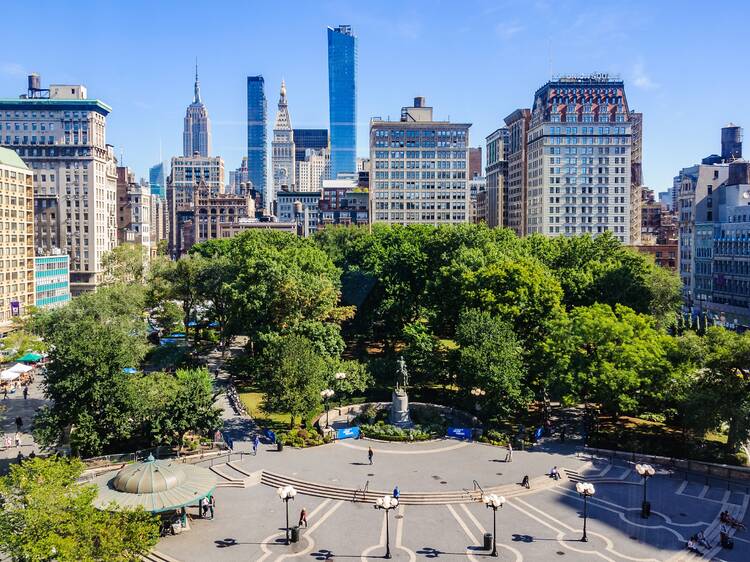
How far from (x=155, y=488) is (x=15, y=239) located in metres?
72.3

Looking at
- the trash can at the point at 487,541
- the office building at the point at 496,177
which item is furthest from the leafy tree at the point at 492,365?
the office building at the point at 496,177

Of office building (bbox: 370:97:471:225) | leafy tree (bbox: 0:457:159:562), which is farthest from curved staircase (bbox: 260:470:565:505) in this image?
office building (bbox: 370:97:471:225)

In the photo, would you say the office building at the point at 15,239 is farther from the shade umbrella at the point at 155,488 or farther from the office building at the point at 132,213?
the office building at the point at 132,213

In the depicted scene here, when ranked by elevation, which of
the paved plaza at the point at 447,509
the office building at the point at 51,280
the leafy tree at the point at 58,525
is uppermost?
the office building at the point at 51,280

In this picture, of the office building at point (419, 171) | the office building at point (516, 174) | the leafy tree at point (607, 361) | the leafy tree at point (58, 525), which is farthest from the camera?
the office building at point (516, 174)

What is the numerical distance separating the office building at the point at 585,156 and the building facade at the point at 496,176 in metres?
31.9

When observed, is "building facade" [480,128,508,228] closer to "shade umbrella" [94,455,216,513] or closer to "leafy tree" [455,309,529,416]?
"leafy tree" [455,309,529,416]

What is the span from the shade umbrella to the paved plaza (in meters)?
2.09

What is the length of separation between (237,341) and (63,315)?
32274 mm

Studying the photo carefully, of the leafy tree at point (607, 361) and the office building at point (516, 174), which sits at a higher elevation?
the office building at point (516, 174)

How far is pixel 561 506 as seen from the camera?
1508 inches

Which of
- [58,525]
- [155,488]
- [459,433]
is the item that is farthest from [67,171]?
[58,525]

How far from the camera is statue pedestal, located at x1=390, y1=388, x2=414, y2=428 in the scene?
53000 mm

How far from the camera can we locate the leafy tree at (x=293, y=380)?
49.2 metres
